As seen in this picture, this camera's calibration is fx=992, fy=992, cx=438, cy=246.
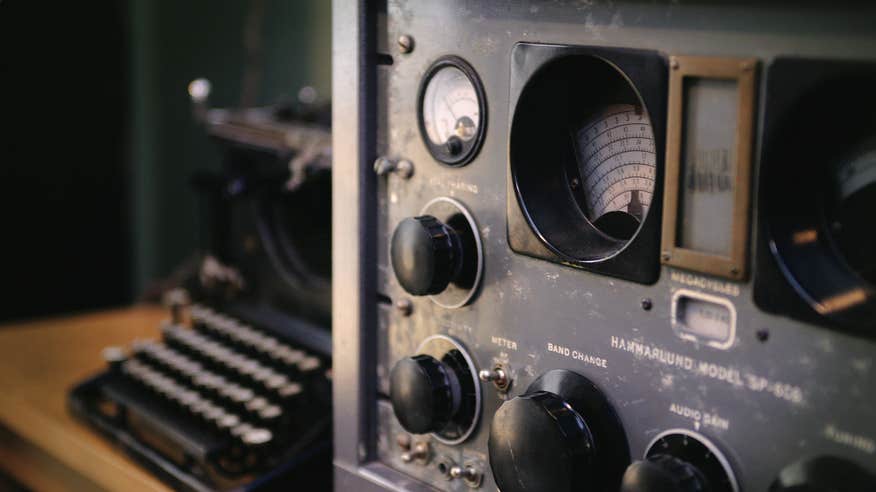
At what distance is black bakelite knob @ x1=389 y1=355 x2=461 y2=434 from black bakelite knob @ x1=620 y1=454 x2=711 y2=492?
0.29m

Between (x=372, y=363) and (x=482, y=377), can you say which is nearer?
(x=482, y=377)

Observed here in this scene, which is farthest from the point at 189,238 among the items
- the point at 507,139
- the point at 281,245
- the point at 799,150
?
the point at 799,150

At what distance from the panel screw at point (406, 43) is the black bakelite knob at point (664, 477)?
1.84ft

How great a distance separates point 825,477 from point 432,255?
0.48 m

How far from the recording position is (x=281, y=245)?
2082 mm

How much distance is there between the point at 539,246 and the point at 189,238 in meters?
2.68

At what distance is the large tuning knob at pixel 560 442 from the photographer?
974 mm

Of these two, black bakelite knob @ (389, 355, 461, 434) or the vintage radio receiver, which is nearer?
the vintage radio receiver

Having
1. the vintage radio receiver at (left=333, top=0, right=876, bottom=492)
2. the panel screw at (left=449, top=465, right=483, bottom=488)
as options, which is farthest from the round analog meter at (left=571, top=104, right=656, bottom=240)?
the panel screw at (left=449, top=465, right=483, bottom=488)

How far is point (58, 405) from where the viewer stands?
2029 millimetres

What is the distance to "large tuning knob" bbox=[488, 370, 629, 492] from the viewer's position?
0.97 meters

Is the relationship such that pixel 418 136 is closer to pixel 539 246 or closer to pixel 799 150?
pixel 539 246

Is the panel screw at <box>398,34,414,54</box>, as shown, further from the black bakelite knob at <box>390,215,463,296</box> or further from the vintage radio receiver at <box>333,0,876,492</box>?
the black bakelite knob at <box>390,215,463,296</box>

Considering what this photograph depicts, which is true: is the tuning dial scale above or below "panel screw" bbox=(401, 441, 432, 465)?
above
